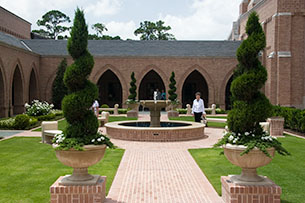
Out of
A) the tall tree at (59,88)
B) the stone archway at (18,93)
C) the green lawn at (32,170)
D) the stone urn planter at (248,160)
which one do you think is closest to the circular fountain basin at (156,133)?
the green lawn at (32,170)

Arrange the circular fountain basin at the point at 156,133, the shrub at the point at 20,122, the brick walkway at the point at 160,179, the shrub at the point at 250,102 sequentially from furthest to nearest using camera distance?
the shrub at the point at 20,122 < the circular fountain basin at the point at 156,133 < the brick walkway at the point at 160,179 < the shrub at the point at 250,102

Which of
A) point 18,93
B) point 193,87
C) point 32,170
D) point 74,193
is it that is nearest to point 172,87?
point 193,87

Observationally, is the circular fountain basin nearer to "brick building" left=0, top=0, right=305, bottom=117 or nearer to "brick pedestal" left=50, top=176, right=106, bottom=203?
"brick pedestal" left=50, top=176, right=106, bottom=203

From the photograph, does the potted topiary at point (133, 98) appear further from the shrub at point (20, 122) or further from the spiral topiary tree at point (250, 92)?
the spiral topiary tree at point (250, 92)

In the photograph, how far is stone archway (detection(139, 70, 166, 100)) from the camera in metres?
35.0

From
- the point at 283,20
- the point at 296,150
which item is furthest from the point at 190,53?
the point at 296,150

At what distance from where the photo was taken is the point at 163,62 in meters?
31.1

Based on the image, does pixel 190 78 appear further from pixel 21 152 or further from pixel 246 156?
pixel 246 156

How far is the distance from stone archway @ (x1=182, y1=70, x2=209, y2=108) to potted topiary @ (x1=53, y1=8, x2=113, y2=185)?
29.4m

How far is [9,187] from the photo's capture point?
650 cm

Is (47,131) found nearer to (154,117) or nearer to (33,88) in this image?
(154,117)

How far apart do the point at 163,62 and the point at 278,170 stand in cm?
2397

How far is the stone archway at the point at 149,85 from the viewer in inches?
1379

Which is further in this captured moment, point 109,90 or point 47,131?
point 109,90
